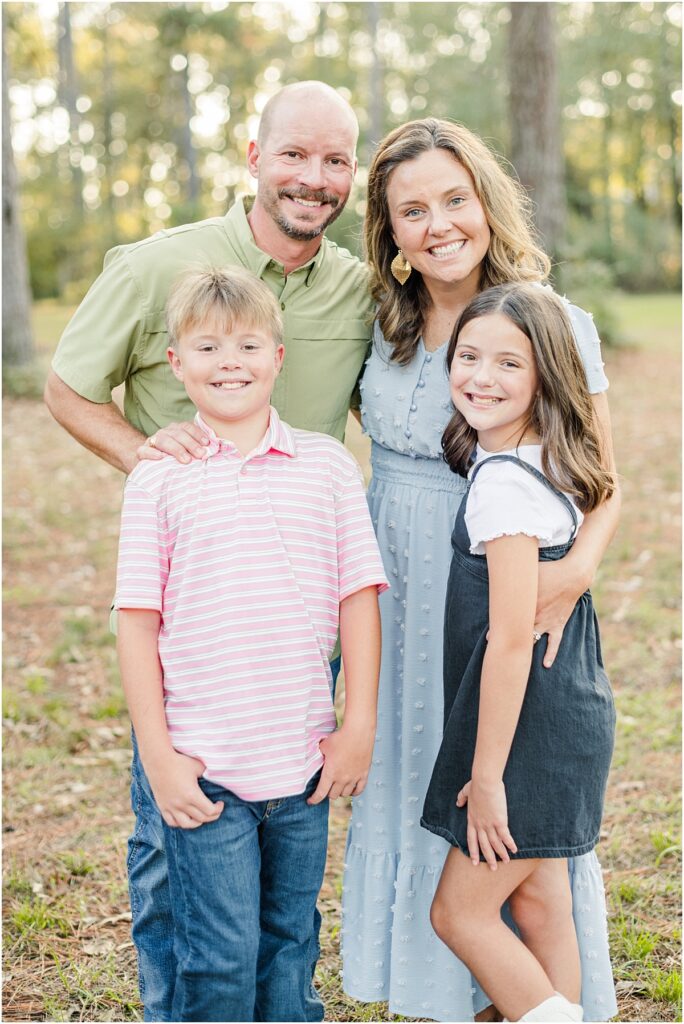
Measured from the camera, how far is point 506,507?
2.13m

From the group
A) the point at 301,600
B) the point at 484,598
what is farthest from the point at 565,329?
the point at 301,600

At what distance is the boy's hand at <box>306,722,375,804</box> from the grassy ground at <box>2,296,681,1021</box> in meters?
1.06

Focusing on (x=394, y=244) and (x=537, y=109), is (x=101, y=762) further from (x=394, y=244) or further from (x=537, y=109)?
(x=537, y=109)

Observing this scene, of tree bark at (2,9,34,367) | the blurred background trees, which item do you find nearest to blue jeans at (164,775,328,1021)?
tree bark at (2,9,34,367)

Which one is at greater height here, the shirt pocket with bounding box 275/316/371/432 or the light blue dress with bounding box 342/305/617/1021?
the shirt pocket with bounding box 275/316/371/432

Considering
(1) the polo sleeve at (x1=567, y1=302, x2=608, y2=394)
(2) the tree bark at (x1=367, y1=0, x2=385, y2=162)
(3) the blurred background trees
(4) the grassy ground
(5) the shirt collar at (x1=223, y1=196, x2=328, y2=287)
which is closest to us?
(1) the polo sleeve at (x1=567, y1=302, x2=608, y2=394)

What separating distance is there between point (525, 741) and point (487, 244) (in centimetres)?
119

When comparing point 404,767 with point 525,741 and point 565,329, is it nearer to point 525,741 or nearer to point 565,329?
point 525,741

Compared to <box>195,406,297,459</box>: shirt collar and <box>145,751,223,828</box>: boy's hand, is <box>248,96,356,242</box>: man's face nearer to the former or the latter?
<box>195,406,297,459</box>: shirt collar

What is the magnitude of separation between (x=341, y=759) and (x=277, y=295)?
48.8 inches

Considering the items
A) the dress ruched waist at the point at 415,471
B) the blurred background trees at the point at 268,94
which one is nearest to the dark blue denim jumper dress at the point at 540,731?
the dress ruched waist at the point at 415,471

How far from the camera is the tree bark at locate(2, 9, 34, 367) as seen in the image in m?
11.1

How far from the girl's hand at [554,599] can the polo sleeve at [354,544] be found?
339 mm

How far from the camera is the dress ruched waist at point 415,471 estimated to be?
259 centimetres
